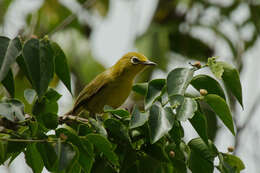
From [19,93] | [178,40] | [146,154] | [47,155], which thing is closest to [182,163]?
[146,154]

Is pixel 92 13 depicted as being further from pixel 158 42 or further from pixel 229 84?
pixel 229 84

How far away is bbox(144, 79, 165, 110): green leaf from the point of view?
2990 mm

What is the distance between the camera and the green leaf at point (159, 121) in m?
2.71

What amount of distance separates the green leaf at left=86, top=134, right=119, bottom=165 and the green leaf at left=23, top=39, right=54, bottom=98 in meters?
0.37

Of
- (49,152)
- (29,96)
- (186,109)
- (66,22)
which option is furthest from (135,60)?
(49,152)

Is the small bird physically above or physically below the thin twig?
below

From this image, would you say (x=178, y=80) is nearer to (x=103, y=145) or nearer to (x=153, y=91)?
(x=153, y=91)

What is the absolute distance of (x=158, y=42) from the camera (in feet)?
30.6

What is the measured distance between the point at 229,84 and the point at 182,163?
54cm

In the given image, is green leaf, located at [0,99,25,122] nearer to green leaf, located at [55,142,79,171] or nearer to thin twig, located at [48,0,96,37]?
green leaf, located at [55,142,79,171]

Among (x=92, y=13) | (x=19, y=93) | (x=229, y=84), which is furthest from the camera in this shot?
(x=92, y=13)

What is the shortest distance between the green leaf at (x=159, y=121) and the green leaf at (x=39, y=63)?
62 cm

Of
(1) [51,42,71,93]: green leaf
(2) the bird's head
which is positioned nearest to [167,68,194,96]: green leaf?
(1) [51,42,71,93]: green leaf

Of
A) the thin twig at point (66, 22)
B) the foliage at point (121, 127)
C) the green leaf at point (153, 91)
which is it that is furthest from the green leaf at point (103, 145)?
the thin twig at point (66, 22)
